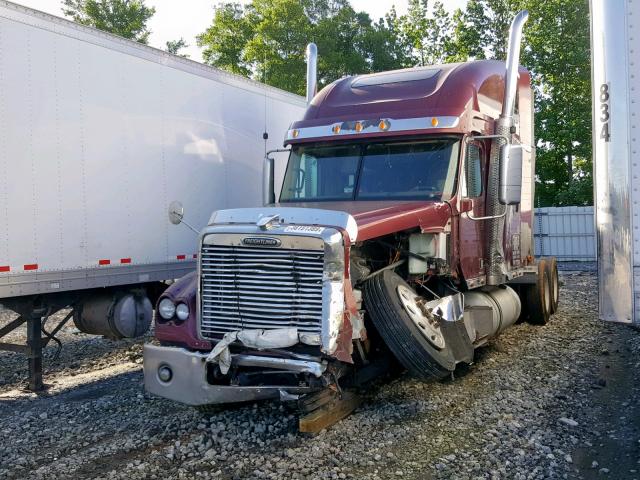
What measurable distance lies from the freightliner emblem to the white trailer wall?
2.72 m

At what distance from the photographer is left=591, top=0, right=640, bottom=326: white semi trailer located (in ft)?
16.0

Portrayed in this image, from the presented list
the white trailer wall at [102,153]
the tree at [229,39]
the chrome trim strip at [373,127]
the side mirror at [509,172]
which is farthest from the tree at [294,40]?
the side mirror at [509,172]

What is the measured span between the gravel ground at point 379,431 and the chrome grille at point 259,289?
0.95 metres

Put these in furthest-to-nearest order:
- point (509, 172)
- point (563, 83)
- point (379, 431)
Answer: point (563, 83) < point (509, 172) < point (379, 431)

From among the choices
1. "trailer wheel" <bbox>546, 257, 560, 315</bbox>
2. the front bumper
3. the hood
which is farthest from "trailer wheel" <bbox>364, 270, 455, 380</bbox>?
"trailer wheel" <bbox>546, 257, 560, 315</bbox>

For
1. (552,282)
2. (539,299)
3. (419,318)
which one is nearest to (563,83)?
(552,282)

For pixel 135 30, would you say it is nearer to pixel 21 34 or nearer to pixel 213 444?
pixel 21 34

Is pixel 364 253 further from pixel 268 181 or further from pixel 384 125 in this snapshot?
pixel 268 181

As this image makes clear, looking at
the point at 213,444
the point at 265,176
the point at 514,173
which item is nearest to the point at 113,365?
the point at 265,176

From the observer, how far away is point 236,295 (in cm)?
520

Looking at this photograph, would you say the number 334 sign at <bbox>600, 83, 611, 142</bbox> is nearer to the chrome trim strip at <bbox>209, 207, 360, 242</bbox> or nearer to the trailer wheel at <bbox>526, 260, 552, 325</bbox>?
the chrome trim strip at <bbox>209, 207, 360, 242</bbox>

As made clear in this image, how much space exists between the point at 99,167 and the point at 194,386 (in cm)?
325

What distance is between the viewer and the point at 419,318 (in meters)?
5.48

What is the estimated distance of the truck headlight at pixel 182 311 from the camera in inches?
215
